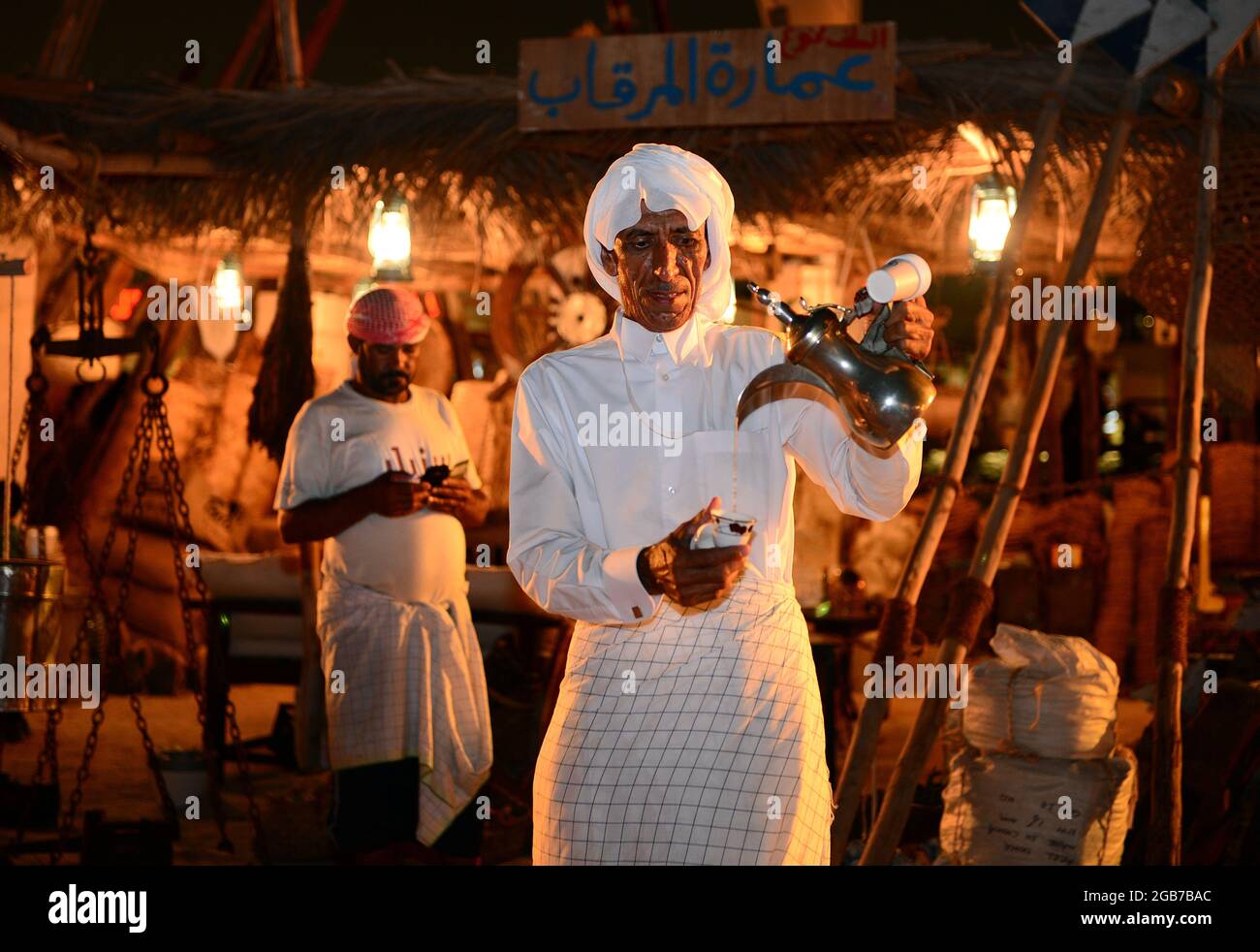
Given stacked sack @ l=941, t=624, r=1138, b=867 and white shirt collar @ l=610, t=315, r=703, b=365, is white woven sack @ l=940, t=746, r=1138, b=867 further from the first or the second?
white shirt collar @ l=610, t=315, r=703, b=365

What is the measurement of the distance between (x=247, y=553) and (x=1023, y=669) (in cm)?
688

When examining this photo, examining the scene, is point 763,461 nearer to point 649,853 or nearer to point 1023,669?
point 649,853

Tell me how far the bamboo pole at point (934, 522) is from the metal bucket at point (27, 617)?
8.55ft

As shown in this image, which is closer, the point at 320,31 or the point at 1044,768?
the point at 1044,768

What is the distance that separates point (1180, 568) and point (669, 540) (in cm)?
278

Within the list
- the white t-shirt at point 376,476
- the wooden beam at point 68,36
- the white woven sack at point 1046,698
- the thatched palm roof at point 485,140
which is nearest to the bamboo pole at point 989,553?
the white woven sack at point 1046,698

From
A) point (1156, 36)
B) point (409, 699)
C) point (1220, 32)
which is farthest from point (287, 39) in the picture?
point (1220, 32)

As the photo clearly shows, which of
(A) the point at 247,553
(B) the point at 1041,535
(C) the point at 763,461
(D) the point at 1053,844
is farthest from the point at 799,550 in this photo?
(C) the point at 763,461

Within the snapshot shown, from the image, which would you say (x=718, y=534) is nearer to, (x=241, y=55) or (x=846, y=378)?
(x=846, y=378)

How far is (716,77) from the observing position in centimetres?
555

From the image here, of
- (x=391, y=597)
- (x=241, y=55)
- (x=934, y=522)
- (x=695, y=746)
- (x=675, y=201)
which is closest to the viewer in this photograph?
(x=695, y=746)

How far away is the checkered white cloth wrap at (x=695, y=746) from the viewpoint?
286 cm

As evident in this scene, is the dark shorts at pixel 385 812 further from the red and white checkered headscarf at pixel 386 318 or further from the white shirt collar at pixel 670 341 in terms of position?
the white shirt collar at pixel 670 341

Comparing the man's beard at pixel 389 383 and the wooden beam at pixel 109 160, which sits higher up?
the wooden beam at pixel 109 160
